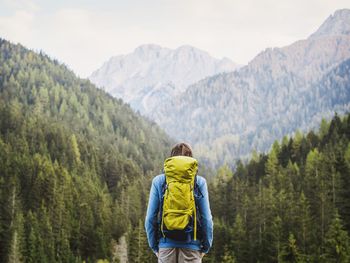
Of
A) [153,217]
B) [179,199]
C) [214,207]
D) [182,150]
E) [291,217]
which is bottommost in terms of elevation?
[291,217]

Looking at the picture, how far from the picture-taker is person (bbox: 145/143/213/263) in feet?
28.4

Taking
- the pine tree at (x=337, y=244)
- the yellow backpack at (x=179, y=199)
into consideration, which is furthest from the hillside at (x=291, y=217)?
the yellow backpack at (x=179, y=199)

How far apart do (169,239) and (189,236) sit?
412 mm

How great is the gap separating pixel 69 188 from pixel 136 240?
144 ft

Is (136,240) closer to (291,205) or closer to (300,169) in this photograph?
(291,205)

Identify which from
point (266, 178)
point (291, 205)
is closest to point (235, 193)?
point (266, 178)

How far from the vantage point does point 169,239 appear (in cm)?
865

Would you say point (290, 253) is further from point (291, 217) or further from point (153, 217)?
point (153, 217)

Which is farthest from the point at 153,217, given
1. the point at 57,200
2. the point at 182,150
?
the point at 57,200

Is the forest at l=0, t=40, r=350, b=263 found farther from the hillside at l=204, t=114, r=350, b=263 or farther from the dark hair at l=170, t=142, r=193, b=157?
the dark hair at l=170, t=142, r=193, b=157

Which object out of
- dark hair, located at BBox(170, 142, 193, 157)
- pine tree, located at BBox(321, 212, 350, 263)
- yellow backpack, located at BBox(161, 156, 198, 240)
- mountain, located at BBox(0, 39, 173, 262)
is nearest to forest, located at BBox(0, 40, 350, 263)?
pine tree, located at BBox(321, 212, 350, 263)

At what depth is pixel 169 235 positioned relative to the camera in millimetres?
8469

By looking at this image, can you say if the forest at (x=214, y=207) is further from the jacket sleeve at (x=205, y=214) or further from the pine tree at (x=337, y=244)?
the jacket sleeve at (x=205, y=214)

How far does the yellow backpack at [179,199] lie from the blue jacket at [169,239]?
22 cm
